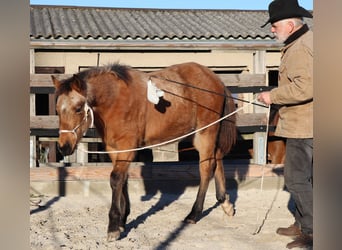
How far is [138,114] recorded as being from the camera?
5.13m

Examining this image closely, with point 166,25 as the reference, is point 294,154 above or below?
below

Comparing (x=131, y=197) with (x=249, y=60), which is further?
(x=249, y=60)

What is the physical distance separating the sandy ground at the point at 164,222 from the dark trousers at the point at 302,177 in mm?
378

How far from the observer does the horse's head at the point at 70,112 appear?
4.46 m

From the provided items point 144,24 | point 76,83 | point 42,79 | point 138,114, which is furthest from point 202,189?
point 144,24

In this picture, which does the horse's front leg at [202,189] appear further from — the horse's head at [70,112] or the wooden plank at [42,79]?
the wooden plank at [42,79]

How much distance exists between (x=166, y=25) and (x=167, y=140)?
576 cm

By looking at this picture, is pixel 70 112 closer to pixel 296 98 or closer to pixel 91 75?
pixel 91 75

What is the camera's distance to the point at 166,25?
35.8 feet

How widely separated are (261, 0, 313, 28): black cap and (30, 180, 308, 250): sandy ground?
1.86 meters

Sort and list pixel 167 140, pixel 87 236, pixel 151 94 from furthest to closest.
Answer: pixel 167 140, pixel 151 94, pixel 87 236
